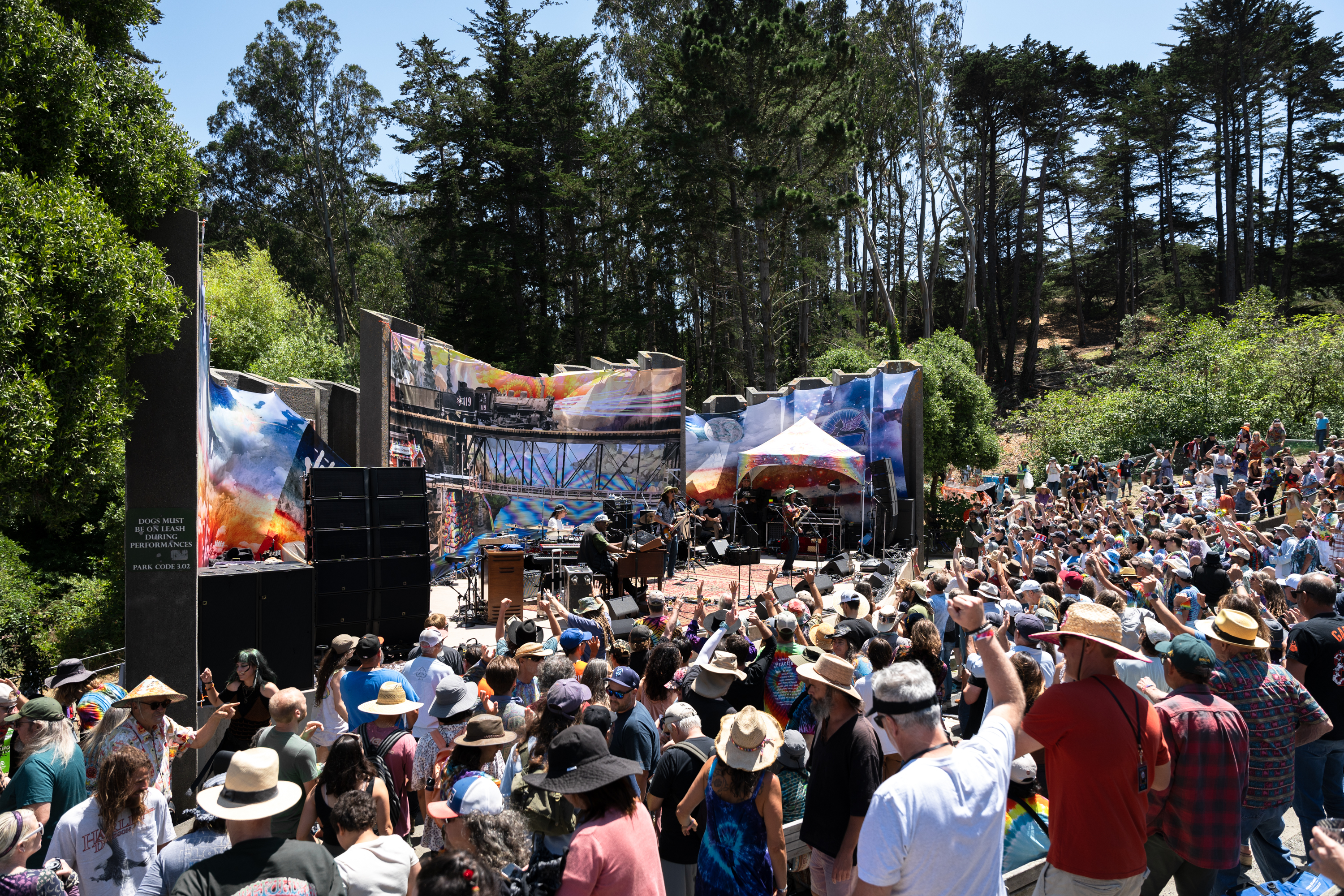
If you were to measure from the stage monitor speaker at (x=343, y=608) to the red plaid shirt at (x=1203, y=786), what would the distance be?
8852 mm

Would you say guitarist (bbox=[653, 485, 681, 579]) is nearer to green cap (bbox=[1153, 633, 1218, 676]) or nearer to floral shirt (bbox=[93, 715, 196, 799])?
floral shirt (bbox=[93, 715, 196, 799])

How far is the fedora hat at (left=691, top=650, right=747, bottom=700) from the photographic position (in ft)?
14.9

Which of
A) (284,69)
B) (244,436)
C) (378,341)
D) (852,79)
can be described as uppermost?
(284,69)

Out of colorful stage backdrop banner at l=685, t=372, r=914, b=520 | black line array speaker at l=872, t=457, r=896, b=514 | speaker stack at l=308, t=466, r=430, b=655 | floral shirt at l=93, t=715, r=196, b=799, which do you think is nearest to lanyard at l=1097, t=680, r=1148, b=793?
floral shirt at l=93, t=715, r=196, b=799

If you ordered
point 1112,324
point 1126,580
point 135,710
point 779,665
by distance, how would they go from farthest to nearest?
1. point 1112,324
2. point 1126,580
3. point 779,665
4. point 135,710

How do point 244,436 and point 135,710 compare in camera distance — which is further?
point 244,436

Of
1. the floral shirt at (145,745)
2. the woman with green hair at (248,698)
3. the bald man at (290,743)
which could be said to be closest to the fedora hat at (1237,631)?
the bald man at (290,743)

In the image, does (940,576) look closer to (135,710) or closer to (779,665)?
(779,665)

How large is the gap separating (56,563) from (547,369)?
19813mm

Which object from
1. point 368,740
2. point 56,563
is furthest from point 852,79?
point 368,740

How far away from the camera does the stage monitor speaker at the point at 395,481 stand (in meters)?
10.6

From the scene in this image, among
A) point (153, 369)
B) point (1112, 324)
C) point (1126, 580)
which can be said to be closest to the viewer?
point (153, 369)

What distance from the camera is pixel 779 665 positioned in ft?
17.3

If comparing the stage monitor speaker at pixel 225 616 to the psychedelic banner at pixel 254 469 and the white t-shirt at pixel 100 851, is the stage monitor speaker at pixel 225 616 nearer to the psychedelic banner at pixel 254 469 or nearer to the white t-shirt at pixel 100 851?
the psychedelic banner at pixel 254 469
